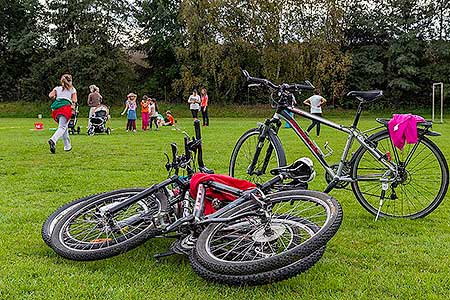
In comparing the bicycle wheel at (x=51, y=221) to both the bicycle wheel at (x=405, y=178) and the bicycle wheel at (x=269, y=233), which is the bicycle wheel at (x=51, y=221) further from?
the bicycle wheel at (x=405, y=178)

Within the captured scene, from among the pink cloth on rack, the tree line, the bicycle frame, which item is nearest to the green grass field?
the bicycle frame

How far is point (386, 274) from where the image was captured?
2.99 m

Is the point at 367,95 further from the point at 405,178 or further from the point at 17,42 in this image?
the point at 17,42

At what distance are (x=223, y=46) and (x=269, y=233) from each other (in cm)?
3044

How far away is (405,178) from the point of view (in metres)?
4.27

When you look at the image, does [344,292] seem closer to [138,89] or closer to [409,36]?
[409,36]

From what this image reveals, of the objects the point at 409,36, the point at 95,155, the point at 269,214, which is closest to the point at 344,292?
the point at 269,214

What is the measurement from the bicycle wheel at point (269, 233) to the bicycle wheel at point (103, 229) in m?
0.49

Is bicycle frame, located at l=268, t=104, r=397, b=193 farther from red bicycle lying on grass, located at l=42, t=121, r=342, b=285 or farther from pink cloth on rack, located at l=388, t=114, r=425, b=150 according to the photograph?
red bicycle lying on grass, located at l=42, t=121, r=342, b=285

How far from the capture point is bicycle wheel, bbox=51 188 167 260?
312 cm

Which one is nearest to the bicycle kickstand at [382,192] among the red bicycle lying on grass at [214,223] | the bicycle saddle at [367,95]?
the bicycle saddle at [367,95]

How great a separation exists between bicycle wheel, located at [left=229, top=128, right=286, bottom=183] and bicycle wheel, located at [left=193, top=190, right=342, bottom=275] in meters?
1.25

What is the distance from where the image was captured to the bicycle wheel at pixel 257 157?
4512 mm

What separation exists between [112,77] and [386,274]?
3566 cm
